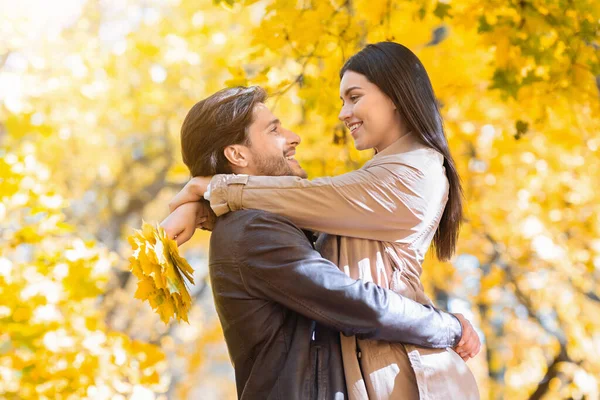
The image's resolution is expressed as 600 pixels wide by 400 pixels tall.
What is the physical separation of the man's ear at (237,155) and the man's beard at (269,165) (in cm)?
4

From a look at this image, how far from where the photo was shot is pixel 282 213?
2.39 m

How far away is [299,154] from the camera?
6012 millimetres

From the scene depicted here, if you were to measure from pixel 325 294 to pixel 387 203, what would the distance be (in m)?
0.40

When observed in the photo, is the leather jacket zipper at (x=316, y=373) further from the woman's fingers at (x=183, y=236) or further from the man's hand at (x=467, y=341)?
the woman's fingers at (x=183, y=236)

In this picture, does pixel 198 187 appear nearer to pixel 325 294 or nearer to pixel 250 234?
pixel 250 234

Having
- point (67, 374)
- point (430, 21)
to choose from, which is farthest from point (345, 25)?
point (67, 374)

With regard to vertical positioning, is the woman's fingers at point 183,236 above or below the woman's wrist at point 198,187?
below

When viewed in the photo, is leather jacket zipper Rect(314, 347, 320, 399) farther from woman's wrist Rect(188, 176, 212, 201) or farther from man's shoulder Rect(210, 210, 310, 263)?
woman's wrist Rect(188, 176, 212, 201)

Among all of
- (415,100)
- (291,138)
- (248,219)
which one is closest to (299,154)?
(291,138)

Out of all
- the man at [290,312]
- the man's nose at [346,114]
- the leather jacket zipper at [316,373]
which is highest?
the man's nose at [346,114]

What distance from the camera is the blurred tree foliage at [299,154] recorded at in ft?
12.0

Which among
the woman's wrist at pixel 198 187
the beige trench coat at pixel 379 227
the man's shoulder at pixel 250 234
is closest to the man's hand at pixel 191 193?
the woman's wrist at pixel 198 187

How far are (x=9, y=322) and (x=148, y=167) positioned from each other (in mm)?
7776

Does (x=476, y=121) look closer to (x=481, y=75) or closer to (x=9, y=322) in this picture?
(x=481, y=75)
